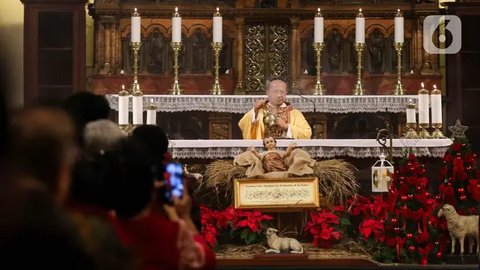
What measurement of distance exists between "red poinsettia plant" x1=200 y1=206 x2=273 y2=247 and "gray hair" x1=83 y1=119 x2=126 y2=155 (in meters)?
5.18

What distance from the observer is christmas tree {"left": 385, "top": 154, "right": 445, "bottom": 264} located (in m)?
8.15

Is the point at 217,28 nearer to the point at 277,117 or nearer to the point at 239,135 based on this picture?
the point at 239,135

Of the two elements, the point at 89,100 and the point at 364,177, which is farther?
the point at 364,177

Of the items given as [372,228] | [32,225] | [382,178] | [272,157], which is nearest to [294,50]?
[272,157]

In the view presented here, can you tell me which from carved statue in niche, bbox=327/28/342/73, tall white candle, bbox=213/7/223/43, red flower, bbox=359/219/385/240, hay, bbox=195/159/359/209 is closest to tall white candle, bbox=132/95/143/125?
hay, bbox=195/159/359/209

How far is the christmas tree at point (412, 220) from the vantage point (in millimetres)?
8148

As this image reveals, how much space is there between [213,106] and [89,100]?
7.94m

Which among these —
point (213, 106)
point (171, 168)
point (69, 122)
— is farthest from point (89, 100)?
point (213, 106)

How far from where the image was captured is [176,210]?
12.1 feet

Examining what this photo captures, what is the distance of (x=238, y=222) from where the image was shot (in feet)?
29.1

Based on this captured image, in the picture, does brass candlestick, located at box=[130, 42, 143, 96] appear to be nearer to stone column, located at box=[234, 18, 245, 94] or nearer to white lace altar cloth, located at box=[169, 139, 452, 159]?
stone column, located at box=[234, 18, 245, 94]

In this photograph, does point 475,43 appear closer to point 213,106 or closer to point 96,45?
point 213,106

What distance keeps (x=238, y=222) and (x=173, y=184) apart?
5.40 m

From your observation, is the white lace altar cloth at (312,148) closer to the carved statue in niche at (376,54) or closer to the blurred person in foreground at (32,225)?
the carved statue in niche at (376,54)
